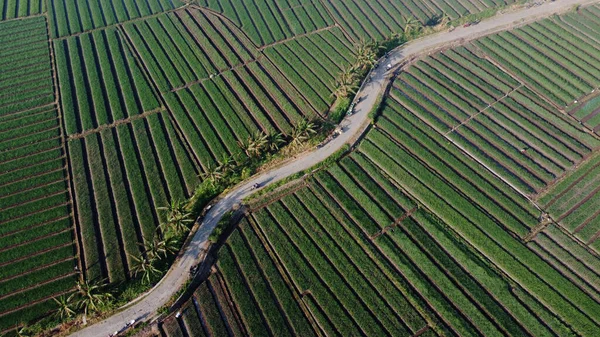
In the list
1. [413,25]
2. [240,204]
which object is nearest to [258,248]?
[240,204]

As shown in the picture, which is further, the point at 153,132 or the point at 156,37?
the point at 156,37

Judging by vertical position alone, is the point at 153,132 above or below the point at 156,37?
below

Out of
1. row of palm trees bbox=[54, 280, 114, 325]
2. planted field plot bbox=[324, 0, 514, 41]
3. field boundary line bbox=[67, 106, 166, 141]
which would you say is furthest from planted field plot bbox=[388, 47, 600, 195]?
row of palm trees bbox=[54, 280, 114, 325]

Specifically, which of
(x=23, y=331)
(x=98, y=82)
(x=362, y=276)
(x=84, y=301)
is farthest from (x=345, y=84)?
(x=23, y=331)

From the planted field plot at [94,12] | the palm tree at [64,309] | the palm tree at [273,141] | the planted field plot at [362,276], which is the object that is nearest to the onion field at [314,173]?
the planted field plot at [362,276]

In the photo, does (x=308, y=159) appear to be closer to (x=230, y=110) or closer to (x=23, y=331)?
(x=230, y=110)

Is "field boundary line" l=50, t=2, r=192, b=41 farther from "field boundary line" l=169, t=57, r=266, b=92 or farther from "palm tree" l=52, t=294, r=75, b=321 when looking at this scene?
"palm tree" l=52, t=294, r=75, b=321

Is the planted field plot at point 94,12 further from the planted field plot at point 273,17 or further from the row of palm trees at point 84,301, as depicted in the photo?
the row of palm trees at point 84,301

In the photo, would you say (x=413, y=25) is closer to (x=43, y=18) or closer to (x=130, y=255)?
(x=130, y=255)
